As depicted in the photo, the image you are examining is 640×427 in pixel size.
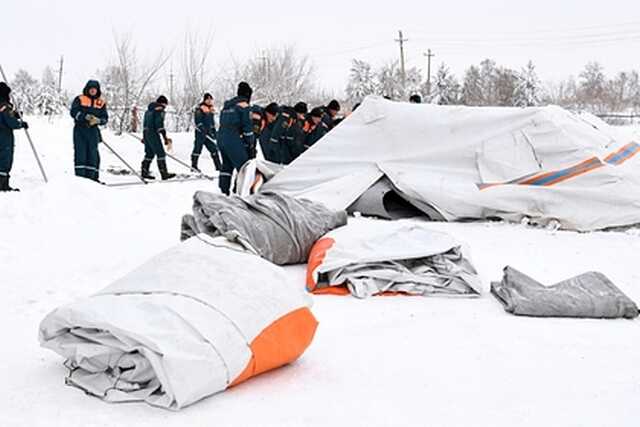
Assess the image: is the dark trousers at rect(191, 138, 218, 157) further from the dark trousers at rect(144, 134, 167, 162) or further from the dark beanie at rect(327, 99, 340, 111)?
the dark beanie at rect(327, 99, 340, 111)

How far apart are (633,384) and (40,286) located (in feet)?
10.3

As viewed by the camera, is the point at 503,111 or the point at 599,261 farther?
the point at 503,111

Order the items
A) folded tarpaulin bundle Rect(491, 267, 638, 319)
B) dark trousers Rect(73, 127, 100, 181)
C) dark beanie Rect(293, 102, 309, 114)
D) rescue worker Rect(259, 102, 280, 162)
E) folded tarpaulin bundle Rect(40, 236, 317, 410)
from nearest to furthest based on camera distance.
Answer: folded tarpaulin bundle Rect(40, 236, 317, 410) < folded tarpaulin bundle Rect(491, 267, 638, 319) < dark trousers Rect(73, 127, 100, 181) < dark beanie Rect(293, 102, 309, 114) < rescue worker Rect(259, 102, 280, 162)

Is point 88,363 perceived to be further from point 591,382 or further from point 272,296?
point 591,382

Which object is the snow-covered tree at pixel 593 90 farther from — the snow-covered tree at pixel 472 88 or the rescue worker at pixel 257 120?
the rescue worker at pixel 257 120

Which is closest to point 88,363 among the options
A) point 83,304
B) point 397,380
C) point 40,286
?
point 83,304

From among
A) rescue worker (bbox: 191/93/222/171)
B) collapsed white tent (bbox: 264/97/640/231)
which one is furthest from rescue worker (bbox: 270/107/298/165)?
→ collapsed white tent (bbox: 264/97/640/231)

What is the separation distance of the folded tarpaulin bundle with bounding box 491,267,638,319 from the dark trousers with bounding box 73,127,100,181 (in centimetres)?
632

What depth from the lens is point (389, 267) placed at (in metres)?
4.30

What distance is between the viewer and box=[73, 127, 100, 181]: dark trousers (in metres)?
8.82

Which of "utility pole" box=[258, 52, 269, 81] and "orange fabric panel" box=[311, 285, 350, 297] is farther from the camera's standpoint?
"utility pole" box=[258, 52, 269, 81]

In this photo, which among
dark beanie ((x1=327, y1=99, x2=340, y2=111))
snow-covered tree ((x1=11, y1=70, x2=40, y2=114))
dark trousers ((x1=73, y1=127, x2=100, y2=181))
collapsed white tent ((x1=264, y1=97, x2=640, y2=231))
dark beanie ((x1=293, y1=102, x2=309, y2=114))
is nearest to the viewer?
collapsed white tent ((x1=264, y1=97, x2=640, y2=231))

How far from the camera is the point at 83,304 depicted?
2604 mm

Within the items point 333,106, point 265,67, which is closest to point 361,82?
point 265,67
